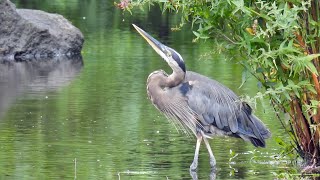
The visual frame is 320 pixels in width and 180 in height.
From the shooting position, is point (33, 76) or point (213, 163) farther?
point (33, 76)

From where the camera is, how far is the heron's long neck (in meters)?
9.95

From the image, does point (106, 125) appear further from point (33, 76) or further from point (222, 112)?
point (33, 76)

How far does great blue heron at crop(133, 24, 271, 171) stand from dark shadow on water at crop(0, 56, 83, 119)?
132 inches

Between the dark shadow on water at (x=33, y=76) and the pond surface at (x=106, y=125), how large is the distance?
0.01 meters

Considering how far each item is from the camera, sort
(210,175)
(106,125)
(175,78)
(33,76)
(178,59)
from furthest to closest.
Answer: (33,76)
(106,125)
(175,78)
(178,59)
(210,175)

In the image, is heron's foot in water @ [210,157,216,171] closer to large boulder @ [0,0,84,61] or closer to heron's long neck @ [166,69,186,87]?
heron's long neck @ [166,69,186,87]

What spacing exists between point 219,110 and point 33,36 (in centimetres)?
931

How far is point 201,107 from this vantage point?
33.1ft

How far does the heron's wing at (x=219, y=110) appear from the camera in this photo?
10.1 m

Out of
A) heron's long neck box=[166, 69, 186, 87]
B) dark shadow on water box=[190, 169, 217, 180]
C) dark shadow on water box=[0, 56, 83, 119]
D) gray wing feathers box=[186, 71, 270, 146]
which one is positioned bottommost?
dark shadow on water box=[0, 56, 83, 119]

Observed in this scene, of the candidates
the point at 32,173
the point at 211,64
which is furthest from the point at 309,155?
the point at 211,64

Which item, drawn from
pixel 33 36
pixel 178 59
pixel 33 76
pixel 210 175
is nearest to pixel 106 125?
pixel 178 59

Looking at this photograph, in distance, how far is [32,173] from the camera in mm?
9477

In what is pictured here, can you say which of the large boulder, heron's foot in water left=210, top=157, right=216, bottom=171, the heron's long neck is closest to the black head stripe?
the heron's long neck
